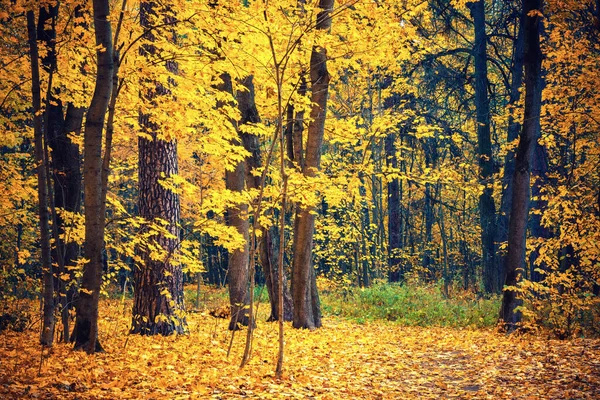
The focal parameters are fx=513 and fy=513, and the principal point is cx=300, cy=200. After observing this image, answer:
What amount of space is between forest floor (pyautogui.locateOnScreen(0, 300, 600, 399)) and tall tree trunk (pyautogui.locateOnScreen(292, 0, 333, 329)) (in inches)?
30.1

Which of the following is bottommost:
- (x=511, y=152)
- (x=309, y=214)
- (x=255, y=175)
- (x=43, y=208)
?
(x=43, y=208)

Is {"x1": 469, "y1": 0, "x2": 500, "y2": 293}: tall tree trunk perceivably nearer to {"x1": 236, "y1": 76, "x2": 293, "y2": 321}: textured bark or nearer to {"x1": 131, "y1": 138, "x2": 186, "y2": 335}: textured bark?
{"x1": 236, "y1": 76, "x2": 293, "y2": 321}: textured bark

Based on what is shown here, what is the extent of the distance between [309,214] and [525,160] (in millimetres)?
4886

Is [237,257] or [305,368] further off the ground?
[237,257]

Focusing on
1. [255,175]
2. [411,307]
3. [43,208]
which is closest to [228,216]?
[255,175]

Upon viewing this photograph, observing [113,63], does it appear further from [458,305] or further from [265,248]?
[458,305]

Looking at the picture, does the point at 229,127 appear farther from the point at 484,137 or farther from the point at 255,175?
the point at 484,137

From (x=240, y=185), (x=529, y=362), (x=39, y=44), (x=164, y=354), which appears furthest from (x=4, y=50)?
(x=529, y=362)

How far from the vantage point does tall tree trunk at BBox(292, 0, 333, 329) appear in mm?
11055

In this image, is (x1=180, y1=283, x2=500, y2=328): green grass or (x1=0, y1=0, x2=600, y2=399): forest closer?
(x1=0, y1=0, x2=600, y2=399): forest

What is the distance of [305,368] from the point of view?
802cm

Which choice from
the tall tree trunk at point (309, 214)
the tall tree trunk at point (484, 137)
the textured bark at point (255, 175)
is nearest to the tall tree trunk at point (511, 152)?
the tall tree trunk at point (484, 137)

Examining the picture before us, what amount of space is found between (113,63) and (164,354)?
4337 mm

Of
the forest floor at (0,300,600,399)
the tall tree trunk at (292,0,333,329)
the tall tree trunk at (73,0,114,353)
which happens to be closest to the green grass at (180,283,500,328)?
the tall tree trunk at (292,0,333,329)
